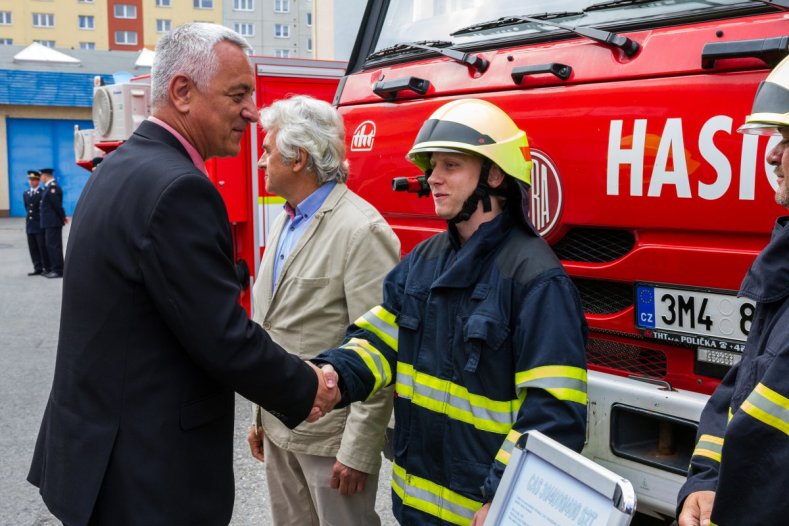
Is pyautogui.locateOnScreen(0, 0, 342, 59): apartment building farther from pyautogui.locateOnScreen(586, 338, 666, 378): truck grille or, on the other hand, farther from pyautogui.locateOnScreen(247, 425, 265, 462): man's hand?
pyautogui.locateOnScreen(586, 338, 666, 378): truck grille

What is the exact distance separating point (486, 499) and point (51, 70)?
29.7 metres

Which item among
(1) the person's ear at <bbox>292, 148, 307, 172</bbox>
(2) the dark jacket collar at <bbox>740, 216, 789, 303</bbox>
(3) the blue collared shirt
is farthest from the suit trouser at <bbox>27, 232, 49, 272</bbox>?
(2) the dark jacket collar at <bbox>740, 216, 789, 303</bbox>

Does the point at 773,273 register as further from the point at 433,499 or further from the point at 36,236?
the point at 36,236

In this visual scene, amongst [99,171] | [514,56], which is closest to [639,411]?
[514,56]

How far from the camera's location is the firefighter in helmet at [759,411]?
4.72ft

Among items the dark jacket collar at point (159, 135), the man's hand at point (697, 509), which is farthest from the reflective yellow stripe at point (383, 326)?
the man's hand at point (697, 509)

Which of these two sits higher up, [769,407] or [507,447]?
[769,407]

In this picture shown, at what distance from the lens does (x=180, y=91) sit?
6.84 ft

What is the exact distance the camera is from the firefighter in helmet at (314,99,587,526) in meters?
1.91

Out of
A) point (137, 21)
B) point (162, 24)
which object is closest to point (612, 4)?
point (137, 21)

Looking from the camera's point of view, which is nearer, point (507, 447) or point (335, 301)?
point (507, 447)

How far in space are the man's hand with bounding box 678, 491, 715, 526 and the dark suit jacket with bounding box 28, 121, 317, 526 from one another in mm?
1028

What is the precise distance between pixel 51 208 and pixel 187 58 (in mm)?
12902

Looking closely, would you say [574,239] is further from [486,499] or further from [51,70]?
[51,70]
